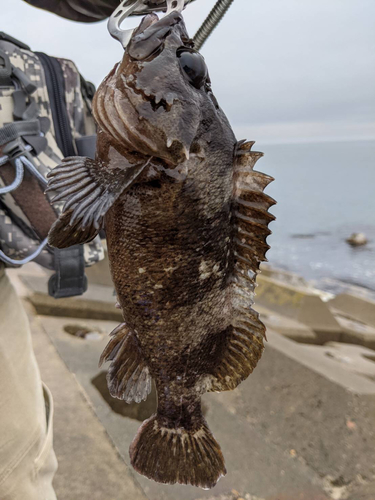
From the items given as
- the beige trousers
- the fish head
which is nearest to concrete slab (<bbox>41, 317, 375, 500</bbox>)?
the beige trousers

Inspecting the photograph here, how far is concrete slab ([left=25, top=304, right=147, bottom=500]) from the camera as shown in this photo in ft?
9.30

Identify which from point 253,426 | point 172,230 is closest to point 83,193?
point 172,230

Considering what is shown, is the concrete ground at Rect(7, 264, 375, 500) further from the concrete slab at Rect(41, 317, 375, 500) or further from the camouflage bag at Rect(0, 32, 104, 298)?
the camouflage bag at Rect(0, 32, 104, 298)

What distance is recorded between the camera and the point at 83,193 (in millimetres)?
883

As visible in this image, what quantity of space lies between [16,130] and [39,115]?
151 mm

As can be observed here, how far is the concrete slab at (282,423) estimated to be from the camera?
317cm

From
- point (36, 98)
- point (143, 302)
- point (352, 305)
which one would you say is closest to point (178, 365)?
point (143, 302)

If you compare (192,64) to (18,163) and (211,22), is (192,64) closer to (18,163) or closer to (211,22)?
(211,22)

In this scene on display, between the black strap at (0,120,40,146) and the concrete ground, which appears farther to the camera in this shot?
the concrete ground

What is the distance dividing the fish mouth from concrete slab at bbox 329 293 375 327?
8.10 meters

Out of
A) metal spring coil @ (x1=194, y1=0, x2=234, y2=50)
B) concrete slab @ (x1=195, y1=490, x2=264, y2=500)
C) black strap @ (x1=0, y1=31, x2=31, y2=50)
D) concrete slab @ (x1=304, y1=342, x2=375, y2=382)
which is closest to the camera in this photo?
metal spring coil @ (x1=194, y1=0, x2=234, y2=50)

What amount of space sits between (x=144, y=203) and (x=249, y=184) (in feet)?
1.07

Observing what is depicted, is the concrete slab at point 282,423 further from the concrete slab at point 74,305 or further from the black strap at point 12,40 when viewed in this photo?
the black strap at point 12,40

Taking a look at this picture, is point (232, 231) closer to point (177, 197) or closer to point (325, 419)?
point (177, 197)
